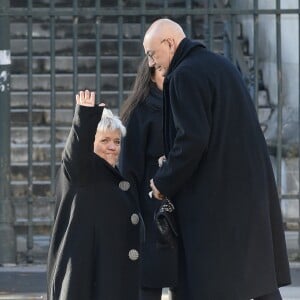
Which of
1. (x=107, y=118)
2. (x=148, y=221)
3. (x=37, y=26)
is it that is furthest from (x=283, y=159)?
(x=107, y=118)

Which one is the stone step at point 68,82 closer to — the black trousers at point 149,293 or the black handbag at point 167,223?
the black trousers at point 149,293

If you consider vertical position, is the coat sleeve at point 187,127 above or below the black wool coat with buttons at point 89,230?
above

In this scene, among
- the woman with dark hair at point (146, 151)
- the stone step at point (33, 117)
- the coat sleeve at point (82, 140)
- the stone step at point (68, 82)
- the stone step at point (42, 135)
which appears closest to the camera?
the coat sleeve at point (82, 140)

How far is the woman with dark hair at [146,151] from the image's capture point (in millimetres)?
5570

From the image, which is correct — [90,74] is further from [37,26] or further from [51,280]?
[51,280]

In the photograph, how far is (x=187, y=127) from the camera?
4.79 m

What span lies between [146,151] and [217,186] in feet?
2.89

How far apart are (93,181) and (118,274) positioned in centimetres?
41

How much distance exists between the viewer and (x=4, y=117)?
8.34 m

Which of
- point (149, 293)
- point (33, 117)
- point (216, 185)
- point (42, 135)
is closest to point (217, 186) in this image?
point (216, 185)

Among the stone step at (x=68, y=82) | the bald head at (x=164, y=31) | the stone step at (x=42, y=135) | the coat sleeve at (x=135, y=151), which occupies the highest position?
the stone step at (x=68, y=82)

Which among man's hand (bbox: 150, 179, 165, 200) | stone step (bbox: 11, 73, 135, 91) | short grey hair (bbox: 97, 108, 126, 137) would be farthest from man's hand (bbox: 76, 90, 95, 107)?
stone step (bbox: 11, 73, 135, 91)

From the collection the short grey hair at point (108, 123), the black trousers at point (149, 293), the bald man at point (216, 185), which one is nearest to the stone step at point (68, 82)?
the black trousers at point (149, 293)

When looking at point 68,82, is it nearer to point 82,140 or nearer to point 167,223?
point 167,223
